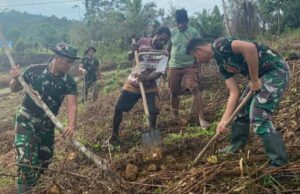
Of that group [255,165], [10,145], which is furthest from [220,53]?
[10,145]

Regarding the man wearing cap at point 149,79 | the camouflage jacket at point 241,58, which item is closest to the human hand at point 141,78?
the man wearing cap at point 149,79

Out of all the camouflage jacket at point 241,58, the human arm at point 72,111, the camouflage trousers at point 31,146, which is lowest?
the camouflage trousers at point 31,146

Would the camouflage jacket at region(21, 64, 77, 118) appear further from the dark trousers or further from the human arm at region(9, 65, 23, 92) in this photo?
the dark trousers

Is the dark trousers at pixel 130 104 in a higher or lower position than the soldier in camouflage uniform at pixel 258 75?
lower

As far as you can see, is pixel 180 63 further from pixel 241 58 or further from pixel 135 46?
pixel 241 58

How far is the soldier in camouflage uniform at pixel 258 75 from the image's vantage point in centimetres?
365

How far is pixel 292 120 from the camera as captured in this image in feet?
16.6

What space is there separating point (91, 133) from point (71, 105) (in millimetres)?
2360

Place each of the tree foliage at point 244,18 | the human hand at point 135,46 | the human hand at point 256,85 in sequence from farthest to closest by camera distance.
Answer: the tree foliage at point 244,18 → the human hand at point 135,46 → the human hand at point 256,85

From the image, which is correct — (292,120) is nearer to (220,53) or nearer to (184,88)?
(220,53)

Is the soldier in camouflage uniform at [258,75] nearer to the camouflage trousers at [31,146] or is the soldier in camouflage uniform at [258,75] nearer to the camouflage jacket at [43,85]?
the camouflage jacket at [43,85]

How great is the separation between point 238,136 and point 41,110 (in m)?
2.16

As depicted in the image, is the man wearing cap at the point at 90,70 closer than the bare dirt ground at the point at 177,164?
Result: No

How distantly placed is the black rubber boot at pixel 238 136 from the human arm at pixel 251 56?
30.1 inches
